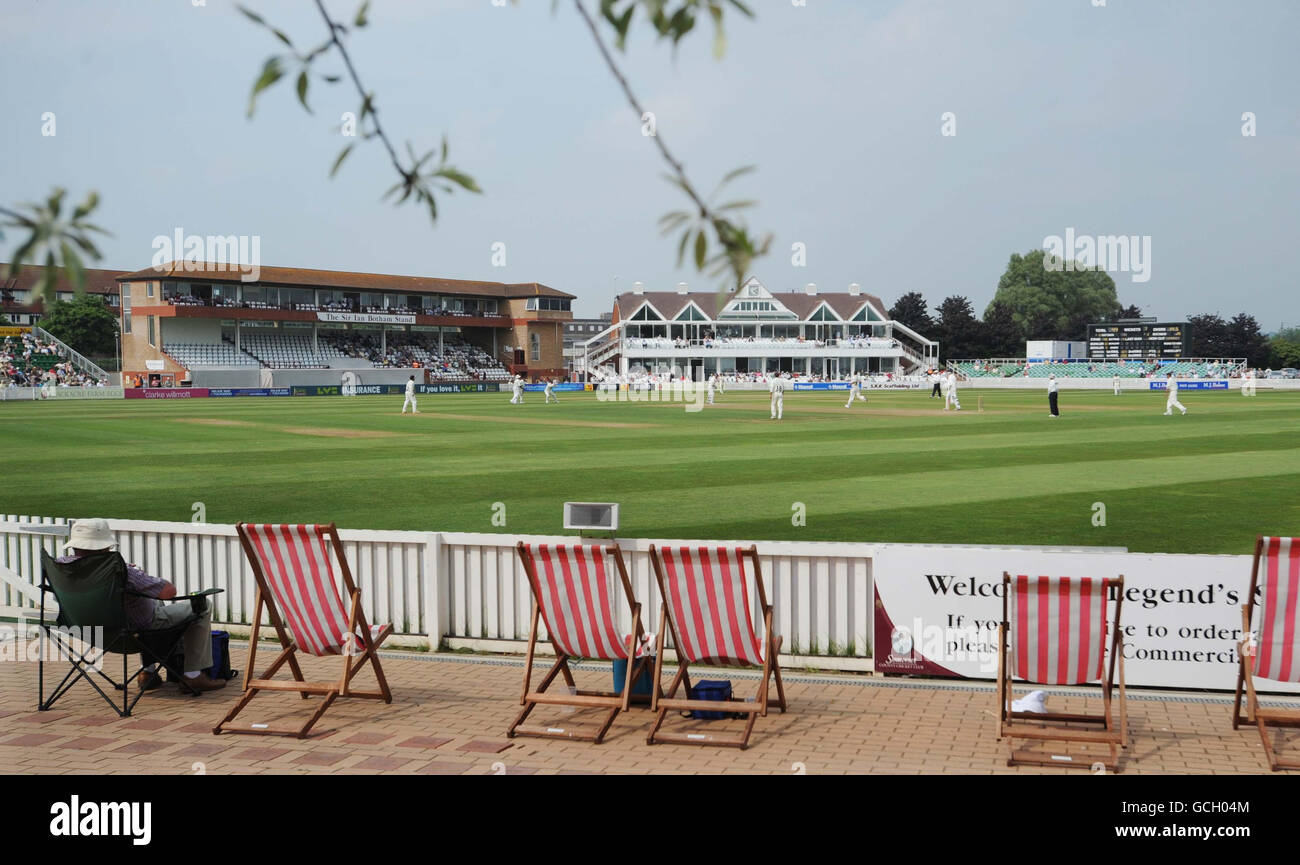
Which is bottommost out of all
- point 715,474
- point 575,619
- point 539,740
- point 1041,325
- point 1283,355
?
point 539,740

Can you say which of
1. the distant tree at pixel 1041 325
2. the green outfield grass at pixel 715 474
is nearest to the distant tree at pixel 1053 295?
the distant tree at pixel 1041 325

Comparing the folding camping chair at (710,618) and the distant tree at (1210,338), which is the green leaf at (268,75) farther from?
the distant tree at (1210,338)

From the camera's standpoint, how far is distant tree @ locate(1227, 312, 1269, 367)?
11519 centimetres

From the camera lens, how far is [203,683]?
8406mm

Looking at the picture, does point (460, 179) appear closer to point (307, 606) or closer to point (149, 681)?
point (307, 606)

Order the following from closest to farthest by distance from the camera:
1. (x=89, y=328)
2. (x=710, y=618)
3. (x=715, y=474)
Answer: (x=710, y=618)
(x=715, y=474)
(x=89, y=328)

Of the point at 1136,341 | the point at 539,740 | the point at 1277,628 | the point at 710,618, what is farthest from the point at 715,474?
the point at 1136,341

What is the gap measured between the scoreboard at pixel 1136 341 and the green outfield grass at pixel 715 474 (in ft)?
210

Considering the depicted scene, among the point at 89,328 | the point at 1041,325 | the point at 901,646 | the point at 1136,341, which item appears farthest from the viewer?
the point at 1041,325

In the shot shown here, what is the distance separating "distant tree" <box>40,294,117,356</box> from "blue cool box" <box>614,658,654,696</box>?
295ft

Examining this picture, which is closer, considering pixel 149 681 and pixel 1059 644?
pixel 1059 644

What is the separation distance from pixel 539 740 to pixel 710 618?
1363 millimetres

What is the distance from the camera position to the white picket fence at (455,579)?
29.6ft
